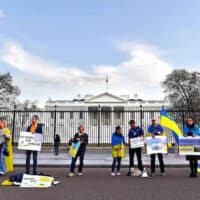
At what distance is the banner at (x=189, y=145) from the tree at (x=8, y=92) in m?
32.4

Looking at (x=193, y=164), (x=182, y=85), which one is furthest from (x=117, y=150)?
(x=182, y=85)

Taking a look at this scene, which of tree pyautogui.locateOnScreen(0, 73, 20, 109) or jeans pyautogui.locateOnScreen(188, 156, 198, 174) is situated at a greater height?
tree pyautogui.locateOnScreen(0, 73, 20, 109)

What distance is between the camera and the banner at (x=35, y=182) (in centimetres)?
815

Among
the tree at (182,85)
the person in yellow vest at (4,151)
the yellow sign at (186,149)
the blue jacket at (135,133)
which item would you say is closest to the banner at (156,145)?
the blue jacket at (135,133)

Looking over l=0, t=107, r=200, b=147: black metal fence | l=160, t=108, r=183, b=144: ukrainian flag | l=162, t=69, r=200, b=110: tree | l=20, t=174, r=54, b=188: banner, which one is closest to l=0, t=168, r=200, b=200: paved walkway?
l=20, t=174, r=54, b=188: banner

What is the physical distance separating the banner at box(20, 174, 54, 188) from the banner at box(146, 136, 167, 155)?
397 centimetres

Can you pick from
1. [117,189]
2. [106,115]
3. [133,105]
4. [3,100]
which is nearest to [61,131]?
[3,100]

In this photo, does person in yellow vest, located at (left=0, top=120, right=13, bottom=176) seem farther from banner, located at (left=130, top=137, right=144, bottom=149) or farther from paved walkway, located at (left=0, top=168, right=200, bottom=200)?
banner, located at (left=130, top=137, right=144, bottom=149)

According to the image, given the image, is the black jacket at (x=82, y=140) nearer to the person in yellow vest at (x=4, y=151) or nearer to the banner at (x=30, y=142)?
the banner at (x=30, y=142)

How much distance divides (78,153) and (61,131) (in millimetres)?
34900

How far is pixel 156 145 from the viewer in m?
10.7

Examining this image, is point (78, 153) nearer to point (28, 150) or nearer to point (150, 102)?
point (28, 150)

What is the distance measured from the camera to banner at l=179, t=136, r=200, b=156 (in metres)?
10.6

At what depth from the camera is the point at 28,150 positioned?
33.2 ft
